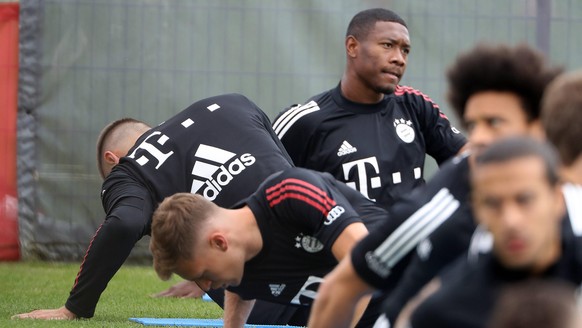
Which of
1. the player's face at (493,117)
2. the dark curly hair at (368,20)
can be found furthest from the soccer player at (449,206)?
the dark curly hair at (368,20)

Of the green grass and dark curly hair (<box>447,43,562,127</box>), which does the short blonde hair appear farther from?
the green grass

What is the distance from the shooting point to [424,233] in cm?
365

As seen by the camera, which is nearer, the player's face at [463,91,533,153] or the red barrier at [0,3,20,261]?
the player's face at [463,91,533,153]

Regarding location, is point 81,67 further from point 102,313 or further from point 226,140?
point 226,140

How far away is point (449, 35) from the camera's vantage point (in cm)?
1034

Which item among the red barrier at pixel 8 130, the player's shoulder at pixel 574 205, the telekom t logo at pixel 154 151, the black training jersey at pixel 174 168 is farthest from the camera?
the red barrier at pixel 8 130

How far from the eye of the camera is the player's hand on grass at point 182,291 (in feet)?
27.9

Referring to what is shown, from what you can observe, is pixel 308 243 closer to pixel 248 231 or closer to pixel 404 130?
pixel 248 231

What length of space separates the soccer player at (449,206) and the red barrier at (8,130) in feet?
21.8

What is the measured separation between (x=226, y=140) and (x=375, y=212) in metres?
1.46

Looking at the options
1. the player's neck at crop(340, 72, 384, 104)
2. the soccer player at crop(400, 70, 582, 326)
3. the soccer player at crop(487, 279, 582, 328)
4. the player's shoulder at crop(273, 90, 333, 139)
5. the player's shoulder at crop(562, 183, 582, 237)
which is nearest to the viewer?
the soccer player at crop(487, 279, 582, 328)

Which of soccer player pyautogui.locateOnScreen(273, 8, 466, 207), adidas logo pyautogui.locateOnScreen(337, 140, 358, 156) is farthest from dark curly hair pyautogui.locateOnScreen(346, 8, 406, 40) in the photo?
adidas logo pyautogui.locateOnScreen(337, 140, 358, 156)

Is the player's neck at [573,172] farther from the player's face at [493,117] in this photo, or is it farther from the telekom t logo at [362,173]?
the telekom t logo at [362,173]

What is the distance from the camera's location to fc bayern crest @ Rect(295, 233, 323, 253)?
5066 millimetres
